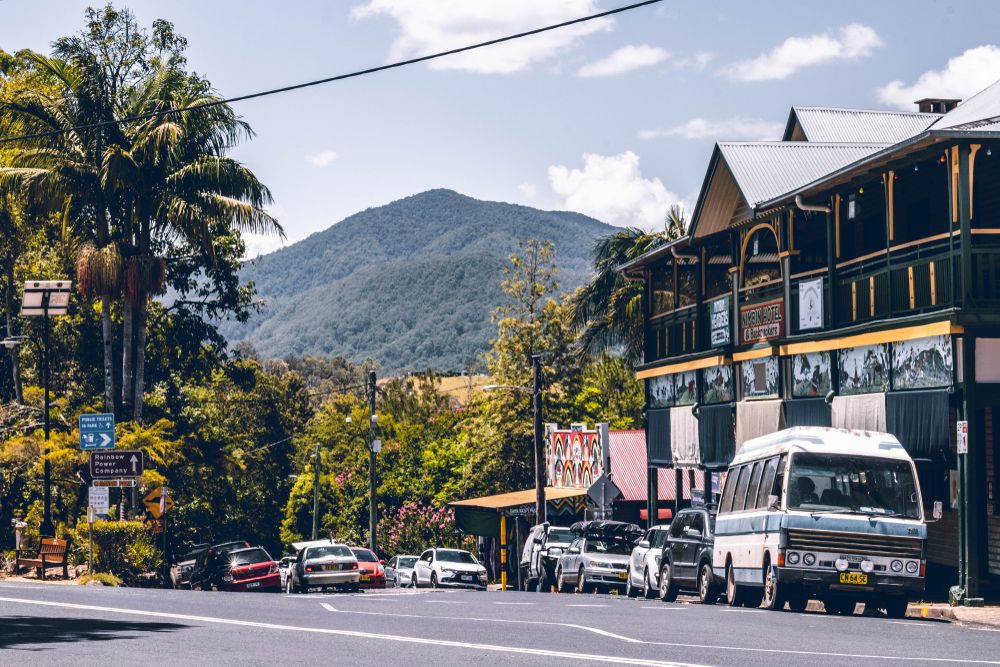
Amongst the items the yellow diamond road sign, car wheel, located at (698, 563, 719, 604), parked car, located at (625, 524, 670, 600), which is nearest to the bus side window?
car wheel, located at (698, 563, 719, 604)

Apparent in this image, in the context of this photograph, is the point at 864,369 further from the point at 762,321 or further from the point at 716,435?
the point at 716,435

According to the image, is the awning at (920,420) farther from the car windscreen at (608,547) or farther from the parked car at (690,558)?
the car windscreen at (608,547)

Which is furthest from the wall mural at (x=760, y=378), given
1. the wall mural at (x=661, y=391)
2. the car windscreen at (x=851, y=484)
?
the car windscreen at (x=851, y=484)

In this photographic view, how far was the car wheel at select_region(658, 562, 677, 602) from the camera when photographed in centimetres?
2559

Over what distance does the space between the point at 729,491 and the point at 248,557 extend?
17.9 meters

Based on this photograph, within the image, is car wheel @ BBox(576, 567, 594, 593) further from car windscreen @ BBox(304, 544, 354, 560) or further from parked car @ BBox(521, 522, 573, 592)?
car windscreen @ BBox(304, 544, 354, 560)

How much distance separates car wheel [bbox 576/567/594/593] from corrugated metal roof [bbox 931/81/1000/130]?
12.3m

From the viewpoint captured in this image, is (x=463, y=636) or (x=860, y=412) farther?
(x=860, y=412)

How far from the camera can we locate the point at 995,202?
26.1 metres

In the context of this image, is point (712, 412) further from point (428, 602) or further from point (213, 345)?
point (213, 345)

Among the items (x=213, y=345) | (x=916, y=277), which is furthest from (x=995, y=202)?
(x=213, y=345)

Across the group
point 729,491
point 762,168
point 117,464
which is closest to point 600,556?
point 729,491

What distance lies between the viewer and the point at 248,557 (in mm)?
37750

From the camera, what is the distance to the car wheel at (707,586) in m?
23.9
